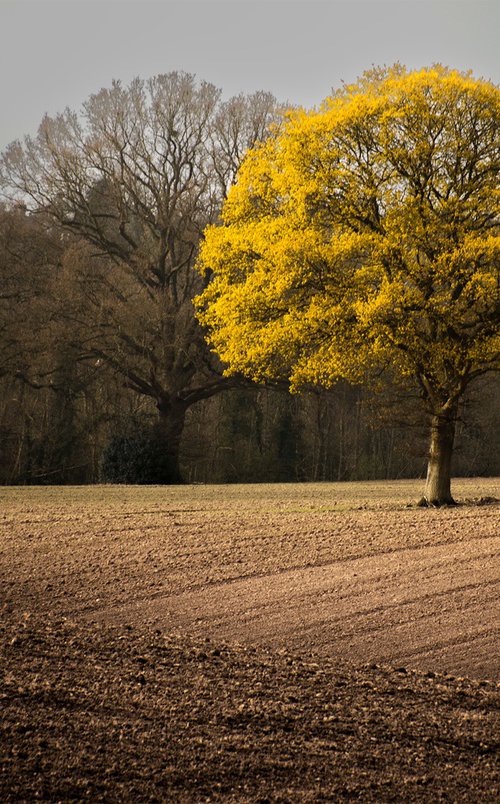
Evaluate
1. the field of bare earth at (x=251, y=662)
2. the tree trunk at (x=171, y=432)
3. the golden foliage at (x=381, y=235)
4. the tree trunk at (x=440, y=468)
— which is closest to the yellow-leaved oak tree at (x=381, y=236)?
the golden foliage at (x=381, y=235)

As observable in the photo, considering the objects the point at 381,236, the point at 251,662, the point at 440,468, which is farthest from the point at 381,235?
the point at 251,662

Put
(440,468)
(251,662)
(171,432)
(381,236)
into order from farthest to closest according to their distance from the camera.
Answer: (171,432) < (440,468) < (381,236) < (251,662)

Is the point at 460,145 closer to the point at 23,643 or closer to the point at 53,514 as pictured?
the point at 53,514

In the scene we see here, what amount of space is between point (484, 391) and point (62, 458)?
17.2m

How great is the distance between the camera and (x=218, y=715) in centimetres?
629

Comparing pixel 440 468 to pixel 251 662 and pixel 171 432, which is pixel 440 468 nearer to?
pixel 251 662

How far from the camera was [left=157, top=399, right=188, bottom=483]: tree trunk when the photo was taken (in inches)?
1244

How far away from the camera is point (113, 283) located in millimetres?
34219

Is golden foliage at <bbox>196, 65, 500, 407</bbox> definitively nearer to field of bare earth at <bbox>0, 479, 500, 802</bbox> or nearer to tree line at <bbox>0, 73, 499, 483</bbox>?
field of bare earth at <bbox>0, 479, 500, 802</bbox>

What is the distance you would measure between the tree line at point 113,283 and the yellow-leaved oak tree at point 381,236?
515 inches

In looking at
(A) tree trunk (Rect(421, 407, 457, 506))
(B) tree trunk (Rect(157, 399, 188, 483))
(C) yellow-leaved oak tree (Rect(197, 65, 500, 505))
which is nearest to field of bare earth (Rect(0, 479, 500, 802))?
(C) yellow-leaved oak tree (Rect(197, 65, 500, 505))

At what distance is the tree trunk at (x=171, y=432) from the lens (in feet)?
104

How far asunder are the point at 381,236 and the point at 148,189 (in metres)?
A: 19.0

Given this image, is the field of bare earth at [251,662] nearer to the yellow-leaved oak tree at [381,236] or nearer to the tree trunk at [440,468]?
the yellow-leaved oak tree at [381,236]
